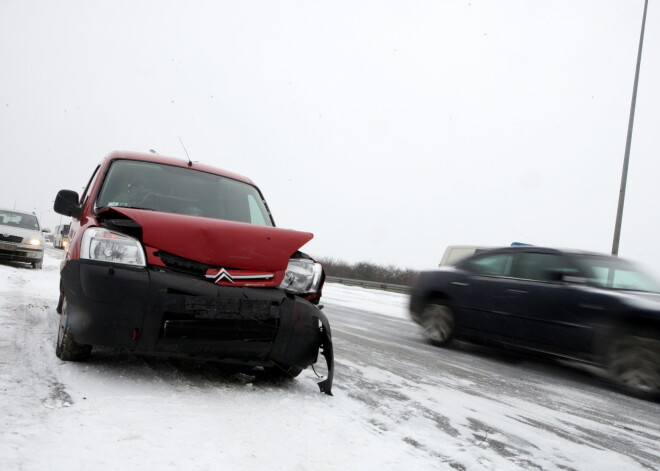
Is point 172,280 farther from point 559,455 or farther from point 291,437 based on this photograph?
point 559,455

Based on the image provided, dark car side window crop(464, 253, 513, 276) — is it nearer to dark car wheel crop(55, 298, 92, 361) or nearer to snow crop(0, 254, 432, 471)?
snow crop(0, 254, 432, 471)

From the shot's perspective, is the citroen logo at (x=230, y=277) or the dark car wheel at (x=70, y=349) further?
the dark car wheel at (x=70, y=349)

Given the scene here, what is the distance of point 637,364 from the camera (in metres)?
5.32

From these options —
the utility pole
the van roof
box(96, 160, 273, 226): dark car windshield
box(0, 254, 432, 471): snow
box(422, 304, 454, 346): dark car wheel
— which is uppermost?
the utility pole

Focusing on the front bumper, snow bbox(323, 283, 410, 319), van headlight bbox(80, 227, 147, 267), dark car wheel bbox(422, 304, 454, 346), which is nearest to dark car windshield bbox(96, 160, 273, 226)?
van headlight bbox(80, 227, 147, 267)

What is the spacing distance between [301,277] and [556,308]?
374 cm

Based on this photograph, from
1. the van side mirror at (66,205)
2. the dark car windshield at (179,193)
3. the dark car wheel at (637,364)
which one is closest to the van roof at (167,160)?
Answer: the dark car windshield at (179,193)

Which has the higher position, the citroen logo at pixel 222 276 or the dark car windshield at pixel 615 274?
the dark car windshield at pixel 615 274

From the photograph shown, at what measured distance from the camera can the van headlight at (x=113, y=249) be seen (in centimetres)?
319

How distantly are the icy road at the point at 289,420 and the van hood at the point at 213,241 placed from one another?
884 millimetres

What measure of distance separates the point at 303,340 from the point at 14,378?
71.0 inches

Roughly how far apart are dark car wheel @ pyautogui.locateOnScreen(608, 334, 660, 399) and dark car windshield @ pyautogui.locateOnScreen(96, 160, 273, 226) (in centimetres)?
391

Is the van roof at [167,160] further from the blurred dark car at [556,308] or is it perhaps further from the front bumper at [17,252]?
the front bumper at [17,252]

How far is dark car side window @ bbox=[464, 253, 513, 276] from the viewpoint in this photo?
22.8 feet
